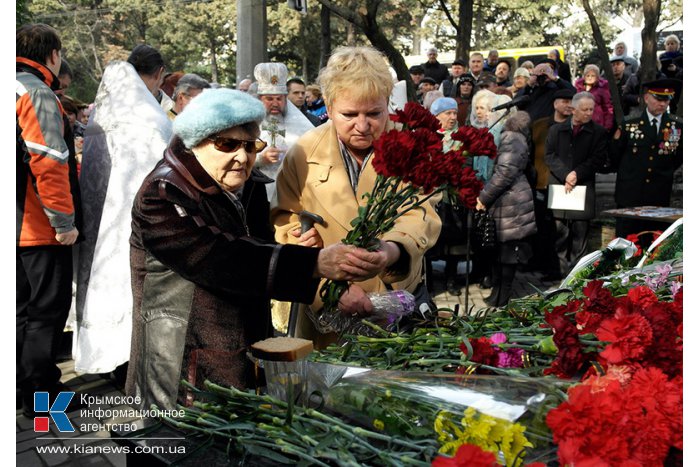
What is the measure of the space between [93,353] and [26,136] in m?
1.26

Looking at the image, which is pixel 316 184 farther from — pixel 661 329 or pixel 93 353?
pixel 93 353

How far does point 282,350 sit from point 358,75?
122 centimetres

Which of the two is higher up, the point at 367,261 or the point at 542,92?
the point at 542,92

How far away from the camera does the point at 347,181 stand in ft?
8.38

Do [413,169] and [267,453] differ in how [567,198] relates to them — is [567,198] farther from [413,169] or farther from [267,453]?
[267,453]

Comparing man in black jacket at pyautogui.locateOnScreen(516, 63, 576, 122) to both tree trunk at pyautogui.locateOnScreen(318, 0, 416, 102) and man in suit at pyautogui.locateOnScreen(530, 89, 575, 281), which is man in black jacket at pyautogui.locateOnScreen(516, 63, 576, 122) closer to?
man in suit at pyautogui.locateOnScreen(530, 89, 575, 281)

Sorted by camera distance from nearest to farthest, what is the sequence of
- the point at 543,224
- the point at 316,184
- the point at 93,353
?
1. the point at 316,184
2. the point at 93,353
3. the point at 543,224

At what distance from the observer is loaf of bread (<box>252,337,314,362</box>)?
4.82 feet

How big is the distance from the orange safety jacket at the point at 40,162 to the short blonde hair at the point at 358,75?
1879mm

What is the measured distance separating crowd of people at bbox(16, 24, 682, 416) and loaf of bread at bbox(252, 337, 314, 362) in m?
0.46

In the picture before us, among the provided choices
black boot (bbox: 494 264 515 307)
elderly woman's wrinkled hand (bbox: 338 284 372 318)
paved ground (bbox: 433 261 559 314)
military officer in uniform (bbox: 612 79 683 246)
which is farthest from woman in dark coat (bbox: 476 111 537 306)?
elderly woman's wrinkled hand (bbox: 338 284 372 318)

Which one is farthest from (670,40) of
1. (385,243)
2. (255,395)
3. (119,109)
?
(255,395)

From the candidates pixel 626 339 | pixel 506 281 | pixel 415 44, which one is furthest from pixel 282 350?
pixel 415 44

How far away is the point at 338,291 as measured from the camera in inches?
86.1
